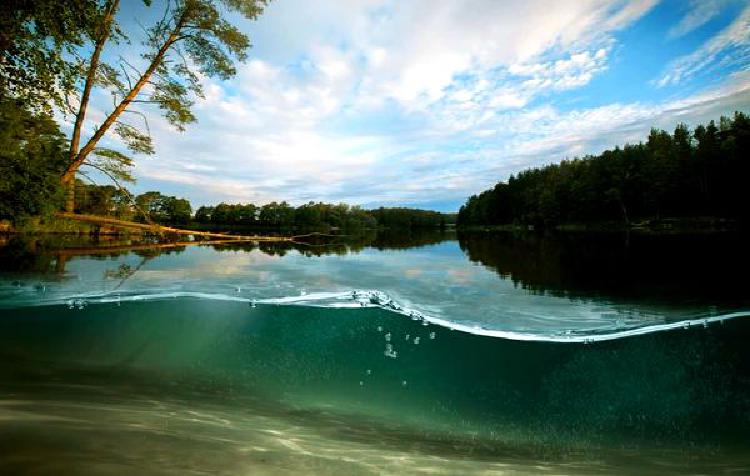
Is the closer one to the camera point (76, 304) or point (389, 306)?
point (389, 306)

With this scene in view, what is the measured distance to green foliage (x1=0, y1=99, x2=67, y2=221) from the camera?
7.49 metres

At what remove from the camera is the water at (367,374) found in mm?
3414

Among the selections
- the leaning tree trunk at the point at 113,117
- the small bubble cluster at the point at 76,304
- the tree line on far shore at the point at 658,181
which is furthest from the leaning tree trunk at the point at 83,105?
the tree line on far shore at the point at 658,181

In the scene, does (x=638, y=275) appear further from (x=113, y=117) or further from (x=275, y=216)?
(x=275, y=216)

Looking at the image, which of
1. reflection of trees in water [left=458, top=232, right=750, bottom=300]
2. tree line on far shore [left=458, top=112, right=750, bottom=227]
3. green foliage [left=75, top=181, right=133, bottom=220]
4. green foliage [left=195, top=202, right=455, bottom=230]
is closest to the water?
reflection of trees in water [left=458, top=232, right=750, bottom=300]

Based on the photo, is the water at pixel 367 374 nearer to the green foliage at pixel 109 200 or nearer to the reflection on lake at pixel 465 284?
the reflection on lake at pixel 465 284

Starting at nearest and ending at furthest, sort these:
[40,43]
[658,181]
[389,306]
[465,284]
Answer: [40,43] → [389,306] → [465,284] → [658,181]

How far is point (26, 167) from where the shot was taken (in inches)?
295

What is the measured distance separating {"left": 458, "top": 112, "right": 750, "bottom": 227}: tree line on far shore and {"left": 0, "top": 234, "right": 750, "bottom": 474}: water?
68.5m

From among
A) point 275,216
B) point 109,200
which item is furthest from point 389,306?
point 275,216

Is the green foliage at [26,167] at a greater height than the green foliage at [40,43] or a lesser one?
lesser

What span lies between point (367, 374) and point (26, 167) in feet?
29.5

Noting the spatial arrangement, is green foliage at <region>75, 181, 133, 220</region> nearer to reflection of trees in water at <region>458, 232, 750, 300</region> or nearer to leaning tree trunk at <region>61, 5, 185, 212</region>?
leaning tree trunk at <region>61, 5, 185, 212</region>

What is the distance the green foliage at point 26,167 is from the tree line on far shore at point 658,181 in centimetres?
8026
